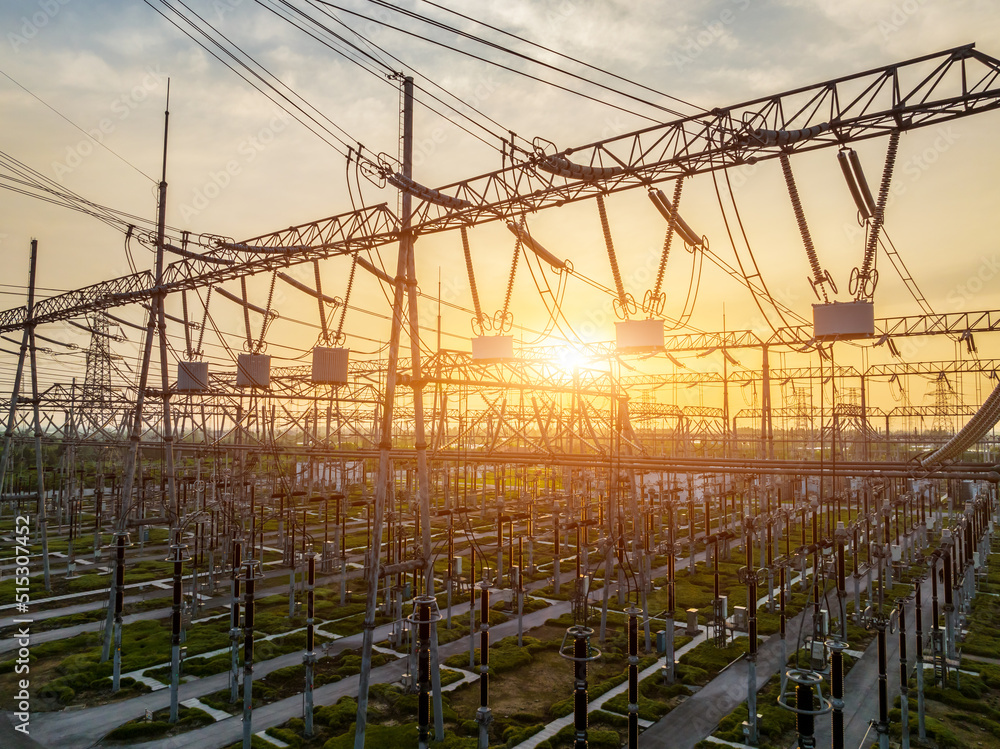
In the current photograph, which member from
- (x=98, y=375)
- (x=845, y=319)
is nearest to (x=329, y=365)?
(x=845, y=319)

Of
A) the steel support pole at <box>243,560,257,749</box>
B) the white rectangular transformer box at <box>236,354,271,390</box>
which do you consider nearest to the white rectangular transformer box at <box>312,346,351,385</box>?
the white rectangular transformer box at <box>236,354,271,390</box>

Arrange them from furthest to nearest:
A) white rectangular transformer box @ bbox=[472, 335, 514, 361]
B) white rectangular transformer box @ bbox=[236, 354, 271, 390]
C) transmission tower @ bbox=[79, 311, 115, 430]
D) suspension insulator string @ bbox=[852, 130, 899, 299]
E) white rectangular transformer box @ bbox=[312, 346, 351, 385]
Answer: transmission tower @ bbox=[79, 311, 115, 430] → white rectangular transformer box @ bbox=[236, 354, 271, 390] → white rectangular transformer box @ bbox=[312, 346, 351, 385] → white rectangular transformer box @ bbox=[472, 335, 514, 361] → suspension insulator string @ bbox=[852, 130, 899, 299]

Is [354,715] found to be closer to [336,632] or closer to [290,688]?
[290,688]

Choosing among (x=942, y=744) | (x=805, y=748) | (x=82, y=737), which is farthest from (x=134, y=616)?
(x=942, y=744)

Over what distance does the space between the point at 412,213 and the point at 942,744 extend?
38.8ft

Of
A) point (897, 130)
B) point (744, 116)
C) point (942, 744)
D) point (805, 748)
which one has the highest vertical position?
point (744, 116)

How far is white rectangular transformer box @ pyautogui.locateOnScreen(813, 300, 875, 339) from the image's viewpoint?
7703mm

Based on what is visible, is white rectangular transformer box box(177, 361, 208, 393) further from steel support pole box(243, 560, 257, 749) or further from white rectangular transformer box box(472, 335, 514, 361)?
white rectangular transformer box box(472, 335, 514, 361)

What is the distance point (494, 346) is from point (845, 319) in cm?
658

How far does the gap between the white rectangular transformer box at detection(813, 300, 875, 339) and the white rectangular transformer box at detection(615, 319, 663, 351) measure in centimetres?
256

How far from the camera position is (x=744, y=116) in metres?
7.58

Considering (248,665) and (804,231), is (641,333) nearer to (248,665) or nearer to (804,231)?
(804,231)

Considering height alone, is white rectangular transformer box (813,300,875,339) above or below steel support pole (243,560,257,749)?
above

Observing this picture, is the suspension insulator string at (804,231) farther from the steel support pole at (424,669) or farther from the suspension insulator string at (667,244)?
the steel support pole at (424,669)
